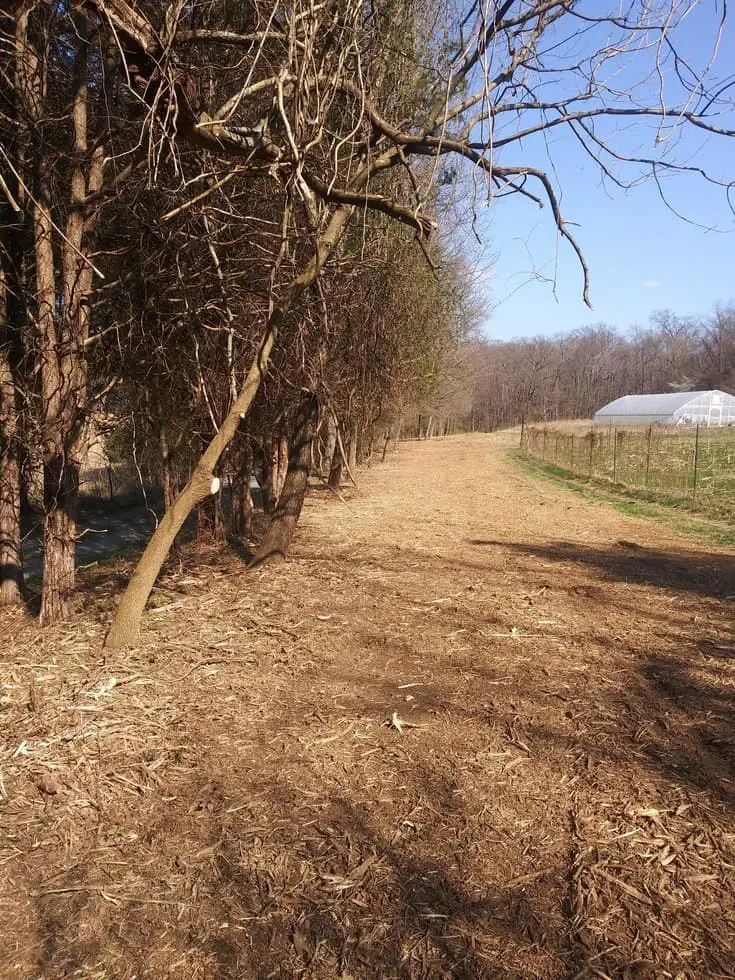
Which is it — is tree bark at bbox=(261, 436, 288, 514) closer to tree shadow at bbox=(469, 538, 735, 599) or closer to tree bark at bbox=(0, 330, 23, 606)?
tree shadow at bbox=(469, 538, 735, 599)

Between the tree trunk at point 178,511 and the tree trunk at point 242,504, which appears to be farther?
the tree trunk at point 242,504

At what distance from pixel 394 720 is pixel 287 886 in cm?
124

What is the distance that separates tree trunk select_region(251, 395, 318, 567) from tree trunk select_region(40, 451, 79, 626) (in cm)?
233

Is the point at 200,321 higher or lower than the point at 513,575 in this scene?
higher

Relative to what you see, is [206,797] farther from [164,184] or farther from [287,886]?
[164,184]

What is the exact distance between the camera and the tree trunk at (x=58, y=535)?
16.3 ft

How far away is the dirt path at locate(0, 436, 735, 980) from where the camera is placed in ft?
7.17

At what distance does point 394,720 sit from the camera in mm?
3570

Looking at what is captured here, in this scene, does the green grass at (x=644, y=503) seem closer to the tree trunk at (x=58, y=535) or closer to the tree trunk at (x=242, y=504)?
the tree trunk at (x=242, y=504)

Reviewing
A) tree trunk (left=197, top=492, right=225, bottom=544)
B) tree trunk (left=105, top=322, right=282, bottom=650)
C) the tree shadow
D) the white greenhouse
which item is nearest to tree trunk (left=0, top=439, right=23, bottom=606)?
tree trunk (left=105, top=322, right=282, bottom=650)

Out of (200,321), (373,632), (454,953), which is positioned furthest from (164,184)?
(454,953)

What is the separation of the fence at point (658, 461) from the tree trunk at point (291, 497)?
8.05 meters

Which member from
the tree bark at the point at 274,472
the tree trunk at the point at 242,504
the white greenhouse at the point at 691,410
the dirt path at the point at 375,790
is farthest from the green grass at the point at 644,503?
the white greenhouse at the point at 691,410

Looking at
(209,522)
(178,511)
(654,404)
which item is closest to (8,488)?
(178,511)
